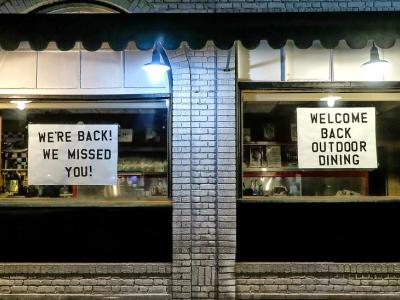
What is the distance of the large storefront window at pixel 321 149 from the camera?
22.7 feet

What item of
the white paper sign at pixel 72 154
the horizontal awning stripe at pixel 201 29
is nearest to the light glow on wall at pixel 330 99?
the horizontal awning stripe at pixel 201 29

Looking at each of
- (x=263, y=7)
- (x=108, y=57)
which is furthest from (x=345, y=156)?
(x=108, y=57)

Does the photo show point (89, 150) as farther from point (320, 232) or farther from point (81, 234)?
point (320, 232)

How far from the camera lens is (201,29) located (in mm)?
5582

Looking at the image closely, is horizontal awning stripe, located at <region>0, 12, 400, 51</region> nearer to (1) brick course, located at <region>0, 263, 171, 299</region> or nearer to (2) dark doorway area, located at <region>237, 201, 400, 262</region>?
(2) dark doorway area, located at <region>237, 201, 400, 262</region>

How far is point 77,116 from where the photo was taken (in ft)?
23.4

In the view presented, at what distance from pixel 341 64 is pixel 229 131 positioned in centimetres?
194

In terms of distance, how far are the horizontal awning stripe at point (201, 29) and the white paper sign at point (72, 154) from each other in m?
1.71

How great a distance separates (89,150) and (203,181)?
67.6 inches

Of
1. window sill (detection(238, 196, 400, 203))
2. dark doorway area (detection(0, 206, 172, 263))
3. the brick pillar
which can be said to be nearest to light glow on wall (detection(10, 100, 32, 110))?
dark doorway area (detection(0, 206, 172, 263))

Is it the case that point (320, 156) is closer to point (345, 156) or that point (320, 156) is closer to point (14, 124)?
point (345, 156)

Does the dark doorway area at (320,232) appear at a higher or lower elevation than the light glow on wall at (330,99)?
lower

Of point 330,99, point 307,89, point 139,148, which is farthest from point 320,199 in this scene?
point 139,148

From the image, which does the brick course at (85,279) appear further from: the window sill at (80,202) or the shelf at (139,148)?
the shelf at (139,148)
